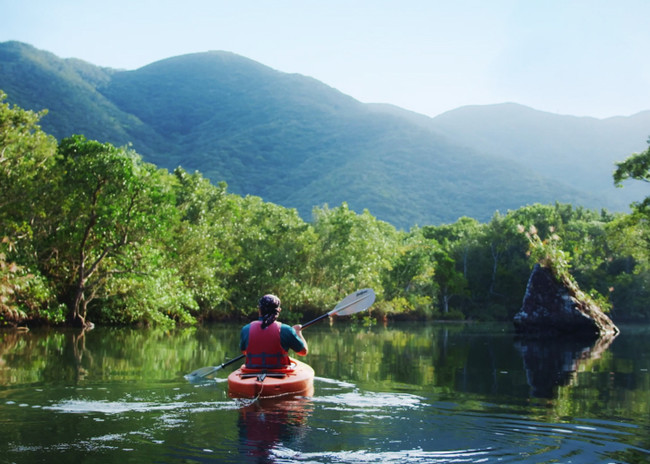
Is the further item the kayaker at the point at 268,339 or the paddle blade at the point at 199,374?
the paddle blade at the point at 199,374

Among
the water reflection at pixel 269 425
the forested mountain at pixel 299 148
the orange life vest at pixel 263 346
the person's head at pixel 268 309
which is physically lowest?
the water reflection at pixel 269 425

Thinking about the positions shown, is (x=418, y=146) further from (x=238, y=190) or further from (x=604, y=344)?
(x=604, y=344)

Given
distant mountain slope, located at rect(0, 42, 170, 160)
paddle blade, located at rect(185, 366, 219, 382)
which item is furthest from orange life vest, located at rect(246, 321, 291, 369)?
distant mountain slope, located at rect(0, 42, 170, 160)

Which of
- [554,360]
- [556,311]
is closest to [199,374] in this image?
[554,360]

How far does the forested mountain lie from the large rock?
100 metres

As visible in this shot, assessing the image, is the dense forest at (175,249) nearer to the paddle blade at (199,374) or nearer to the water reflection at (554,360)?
the water reflection at (554,360)

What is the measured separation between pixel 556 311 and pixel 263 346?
2053cm

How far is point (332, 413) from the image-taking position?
24.2 ft

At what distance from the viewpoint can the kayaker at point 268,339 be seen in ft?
27.0

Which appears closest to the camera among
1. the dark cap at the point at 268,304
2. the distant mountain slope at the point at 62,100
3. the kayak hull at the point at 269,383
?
the kayak hull at the point at 269,383

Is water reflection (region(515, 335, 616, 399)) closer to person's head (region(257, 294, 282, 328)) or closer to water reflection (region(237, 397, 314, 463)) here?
water reflection (region(237, 397, 314, 463))

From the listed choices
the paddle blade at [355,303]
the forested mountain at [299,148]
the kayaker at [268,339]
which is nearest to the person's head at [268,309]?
the kayaker at [268,339]

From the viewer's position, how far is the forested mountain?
13662 cm

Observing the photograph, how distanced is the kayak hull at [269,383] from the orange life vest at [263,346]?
0.34 ft
